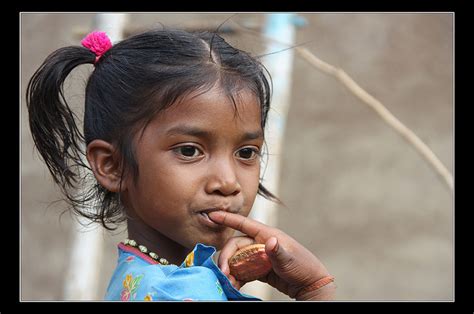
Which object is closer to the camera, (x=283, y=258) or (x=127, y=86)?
(x=283, y=258)

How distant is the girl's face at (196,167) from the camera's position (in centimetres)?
191

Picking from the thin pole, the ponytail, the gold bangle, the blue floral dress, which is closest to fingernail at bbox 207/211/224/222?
the blue floral dress

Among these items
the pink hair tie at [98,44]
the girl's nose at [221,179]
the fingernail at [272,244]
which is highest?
the pink hair tie at [98,44]

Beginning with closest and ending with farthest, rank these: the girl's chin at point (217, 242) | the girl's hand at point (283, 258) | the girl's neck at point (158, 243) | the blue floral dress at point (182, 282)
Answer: the blue floral dress at point (182, 282), the girl's hand at point (283, 258), the girl's chin at point (217, 242), the girl's neck at point (158, 243)

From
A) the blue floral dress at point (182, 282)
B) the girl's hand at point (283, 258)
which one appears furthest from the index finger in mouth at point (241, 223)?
the blue floral dress at point (182, 282)

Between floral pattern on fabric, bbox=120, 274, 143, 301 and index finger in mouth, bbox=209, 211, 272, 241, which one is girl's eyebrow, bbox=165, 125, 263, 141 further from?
floral pattern on fabric, bbox=120, 274, 143, 301

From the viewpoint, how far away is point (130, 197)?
80.7 inches

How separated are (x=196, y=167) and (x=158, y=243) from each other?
0.24 m

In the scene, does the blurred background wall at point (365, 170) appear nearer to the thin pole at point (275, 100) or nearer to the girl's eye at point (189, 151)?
the thin pole at point (275, 100)

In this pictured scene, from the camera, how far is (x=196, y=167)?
1.91 meters

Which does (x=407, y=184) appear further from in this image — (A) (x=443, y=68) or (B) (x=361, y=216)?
(A) (x=443, y=68)

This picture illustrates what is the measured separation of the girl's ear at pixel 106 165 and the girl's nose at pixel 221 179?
0.81 ft

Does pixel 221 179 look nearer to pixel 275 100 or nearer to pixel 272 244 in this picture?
pixel 272 244

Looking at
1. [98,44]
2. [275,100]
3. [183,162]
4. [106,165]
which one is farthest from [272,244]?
[275,100]
